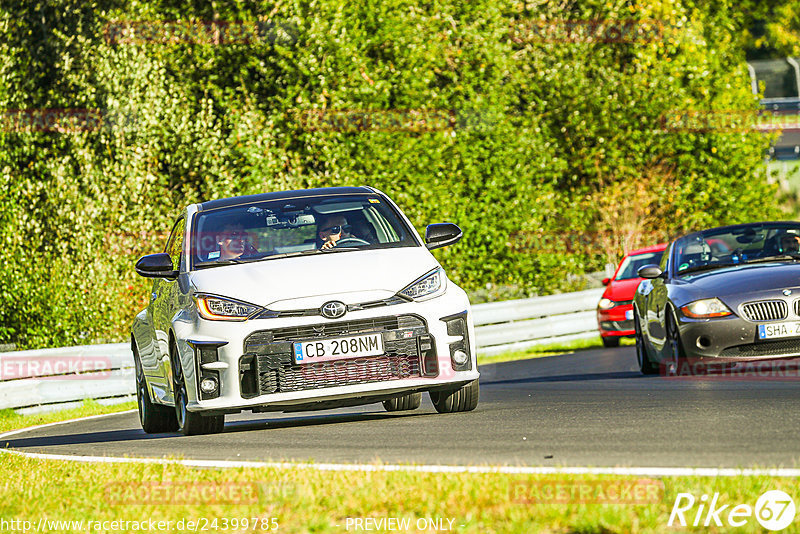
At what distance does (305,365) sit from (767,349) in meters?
4.61

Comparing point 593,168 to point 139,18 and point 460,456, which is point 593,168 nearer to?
point 139,18

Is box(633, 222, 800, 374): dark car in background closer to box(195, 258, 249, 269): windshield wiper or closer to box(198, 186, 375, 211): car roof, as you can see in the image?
box(198, 186, 375, 211): car roof

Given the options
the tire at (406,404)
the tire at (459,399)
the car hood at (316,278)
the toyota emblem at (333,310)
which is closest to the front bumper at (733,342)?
the tire at (406,404)

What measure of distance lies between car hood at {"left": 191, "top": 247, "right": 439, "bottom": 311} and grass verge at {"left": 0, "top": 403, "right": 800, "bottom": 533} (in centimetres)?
191

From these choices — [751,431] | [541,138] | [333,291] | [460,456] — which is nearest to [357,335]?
[333,291]

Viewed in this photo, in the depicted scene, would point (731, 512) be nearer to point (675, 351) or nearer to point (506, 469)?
point (506, 469)

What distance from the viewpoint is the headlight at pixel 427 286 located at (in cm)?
877

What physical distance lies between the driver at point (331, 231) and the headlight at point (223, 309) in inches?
42.9

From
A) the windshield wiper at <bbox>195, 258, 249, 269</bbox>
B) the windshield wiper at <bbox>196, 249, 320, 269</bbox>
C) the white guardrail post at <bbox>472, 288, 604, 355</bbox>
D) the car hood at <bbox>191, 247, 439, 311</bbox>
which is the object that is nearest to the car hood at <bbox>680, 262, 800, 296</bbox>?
the car hood at <bbox>191, 247, 439, 311</bbox>

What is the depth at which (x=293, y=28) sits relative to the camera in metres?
26.2

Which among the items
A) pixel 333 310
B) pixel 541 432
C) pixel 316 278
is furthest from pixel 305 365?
pixel 541 432

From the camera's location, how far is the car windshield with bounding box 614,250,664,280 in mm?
22062

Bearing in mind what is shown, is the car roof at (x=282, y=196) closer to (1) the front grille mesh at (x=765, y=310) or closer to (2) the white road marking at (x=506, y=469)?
(2) the white road marking at (x=506, y=469)

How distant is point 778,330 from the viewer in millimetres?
11250
